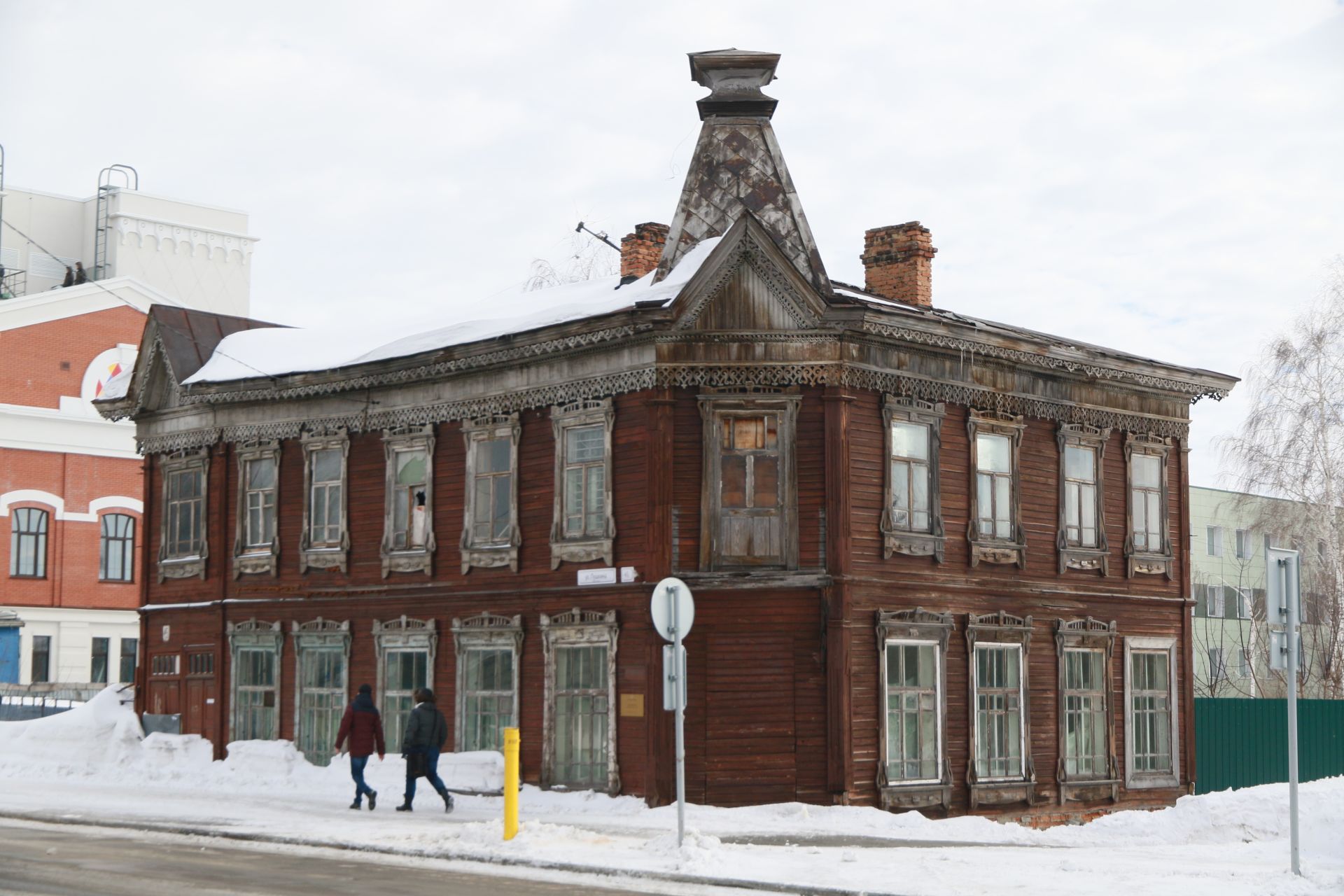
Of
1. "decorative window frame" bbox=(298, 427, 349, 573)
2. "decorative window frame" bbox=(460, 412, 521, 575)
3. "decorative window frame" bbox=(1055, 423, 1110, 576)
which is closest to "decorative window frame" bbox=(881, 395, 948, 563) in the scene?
"decorative window frame" bbox=(1055, 423, 1110, 576)

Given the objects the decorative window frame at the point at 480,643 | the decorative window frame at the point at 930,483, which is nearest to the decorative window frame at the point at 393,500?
the decorative window frame at the point at 480,643

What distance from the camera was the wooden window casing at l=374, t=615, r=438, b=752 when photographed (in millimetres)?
27781

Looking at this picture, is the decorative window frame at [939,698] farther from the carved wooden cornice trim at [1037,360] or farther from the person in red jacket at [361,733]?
the person in red jacket at [361,733]

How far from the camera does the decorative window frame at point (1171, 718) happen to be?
28.7 meters

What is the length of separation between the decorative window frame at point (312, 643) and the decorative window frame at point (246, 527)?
1316 millimetres

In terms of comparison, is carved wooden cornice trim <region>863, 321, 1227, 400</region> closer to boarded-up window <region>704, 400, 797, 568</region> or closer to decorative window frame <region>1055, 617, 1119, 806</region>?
boarded-up window <region>704, 400, 797, 568</region>

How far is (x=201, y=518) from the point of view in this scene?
3219 cm

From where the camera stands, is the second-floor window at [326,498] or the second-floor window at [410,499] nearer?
the second-floor window at [410,499]

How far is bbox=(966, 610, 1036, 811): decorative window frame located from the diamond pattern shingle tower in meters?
6.45

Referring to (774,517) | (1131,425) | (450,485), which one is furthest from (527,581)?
(1131,425)

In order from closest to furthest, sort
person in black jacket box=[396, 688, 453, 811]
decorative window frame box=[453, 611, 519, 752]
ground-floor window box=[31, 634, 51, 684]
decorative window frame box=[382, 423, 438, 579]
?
1. person in black jacket box=[396, 688, 453, 811]
2. decorative window frame box=[453, 611, 519, 752]
3. decorative window frame box=[382, 423, 438, 579]
4. ground-floor window box=[31, 634, 51, 684]

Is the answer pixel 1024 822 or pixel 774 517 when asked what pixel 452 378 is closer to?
pixel 774 517

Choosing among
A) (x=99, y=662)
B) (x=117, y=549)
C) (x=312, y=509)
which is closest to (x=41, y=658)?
(x=99, y=662)

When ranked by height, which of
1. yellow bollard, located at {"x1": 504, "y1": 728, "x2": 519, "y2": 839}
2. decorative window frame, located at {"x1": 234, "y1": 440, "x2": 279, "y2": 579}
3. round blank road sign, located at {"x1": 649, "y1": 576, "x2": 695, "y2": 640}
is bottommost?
yellow bollard, located at {"x1": 504, "y1": 728, "x2": 519, "y2": 839}
